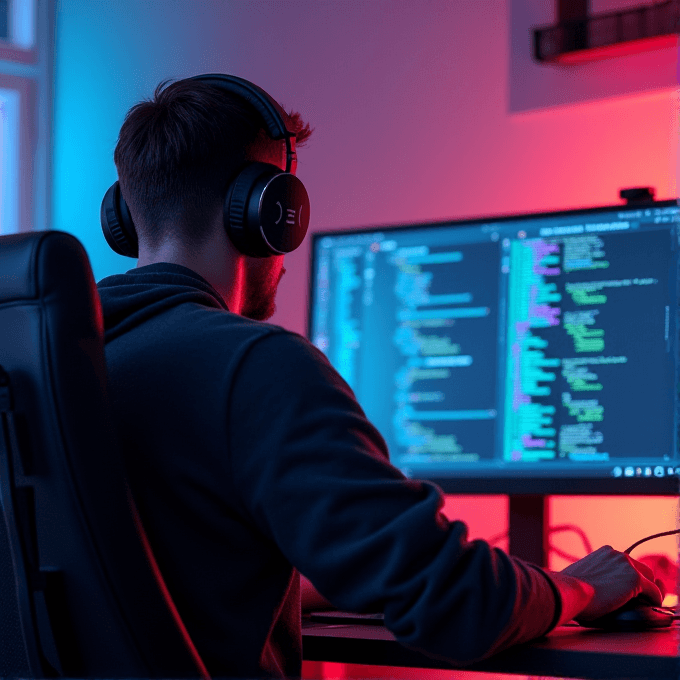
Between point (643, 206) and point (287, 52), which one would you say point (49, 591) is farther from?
point (287, 52)

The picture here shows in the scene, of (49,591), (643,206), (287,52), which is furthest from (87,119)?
(49,591)

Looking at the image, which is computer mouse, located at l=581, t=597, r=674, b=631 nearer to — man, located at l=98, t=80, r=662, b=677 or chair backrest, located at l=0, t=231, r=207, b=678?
man, located at l=98, t=80, r=662, b=677

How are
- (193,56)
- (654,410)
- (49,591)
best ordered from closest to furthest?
(49,591)
(654,410)
(193,56)

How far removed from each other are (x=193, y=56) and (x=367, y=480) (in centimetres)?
186

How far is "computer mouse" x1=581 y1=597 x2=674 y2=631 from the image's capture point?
95 cm

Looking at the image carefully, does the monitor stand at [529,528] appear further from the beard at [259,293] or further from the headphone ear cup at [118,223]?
the headphone ear cup at [118,223]

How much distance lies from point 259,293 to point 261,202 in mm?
135

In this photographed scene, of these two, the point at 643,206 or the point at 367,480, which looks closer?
the point at 367,480

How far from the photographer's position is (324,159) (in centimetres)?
221

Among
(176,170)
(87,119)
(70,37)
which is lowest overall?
(176,170)

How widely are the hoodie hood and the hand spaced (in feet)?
1.42

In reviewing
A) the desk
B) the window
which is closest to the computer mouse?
the desk

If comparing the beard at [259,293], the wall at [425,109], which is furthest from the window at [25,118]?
the beard at [259,293]

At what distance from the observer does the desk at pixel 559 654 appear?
0.80 m
